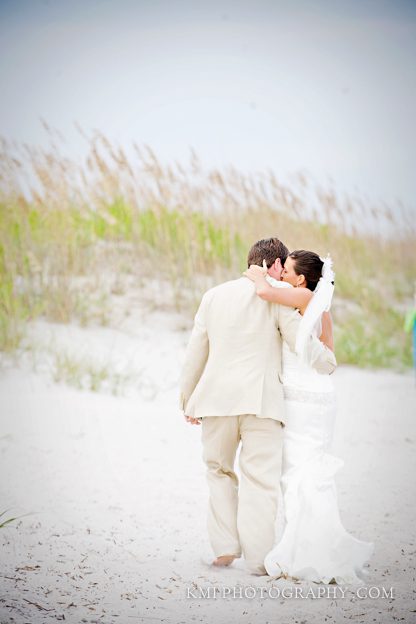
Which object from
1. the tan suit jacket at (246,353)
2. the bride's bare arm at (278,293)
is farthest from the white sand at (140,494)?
the bride's bare arm at (278,293)

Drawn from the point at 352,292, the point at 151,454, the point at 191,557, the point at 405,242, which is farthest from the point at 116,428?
the point at 405,242

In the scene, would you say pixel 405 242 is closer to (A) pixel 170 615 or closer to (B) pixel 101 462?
(B) pixel 101 462

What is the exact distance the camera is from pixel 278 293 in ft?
10.7

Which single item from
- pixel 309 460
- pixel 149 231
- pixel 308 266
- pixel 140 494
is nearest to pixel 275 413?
pixel 309 460

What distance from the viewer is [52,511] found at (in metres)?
4.33

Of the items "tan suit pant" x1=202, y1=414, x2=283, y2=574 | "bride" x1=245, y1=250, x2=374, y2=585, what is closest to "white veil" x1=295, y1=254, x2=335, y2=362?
"bride" x1=245, y1=250, x2=374, y2=585

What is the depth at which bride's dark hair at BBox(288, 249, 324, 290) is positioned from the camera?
11.2 feet

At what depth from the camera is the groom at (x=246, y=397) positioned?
10.9 ft

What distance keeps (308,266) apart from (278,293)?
242 millimetres

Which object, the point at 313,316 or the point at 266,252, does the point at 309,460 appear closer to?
the point at 313,316

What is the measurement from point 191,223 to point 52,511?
14.4 ft

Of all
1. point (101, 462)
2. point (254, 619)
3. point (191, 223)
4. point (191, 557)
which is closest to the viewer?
point (254, 619)

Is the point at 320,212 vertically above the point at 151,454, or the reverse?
the point at 320,212

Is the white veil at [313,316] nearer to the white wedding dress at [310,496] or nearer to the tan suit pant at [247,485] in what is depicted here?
the white wedding dress at [310,496]
